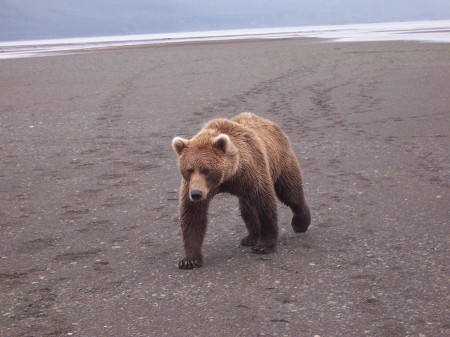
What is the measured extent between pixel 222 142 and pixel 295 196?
1.27 metres

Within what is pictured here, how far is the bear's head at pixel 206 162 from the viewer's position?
5.26 m

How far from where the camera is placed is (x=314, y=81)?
17.8 m

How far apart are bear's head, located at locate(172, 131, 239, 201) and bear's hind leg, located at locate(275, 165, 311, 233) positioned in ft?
3.23

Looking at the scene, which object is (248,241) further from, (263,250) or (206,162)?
(206,162)

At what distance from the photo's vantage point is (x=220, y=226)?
22.5 ft

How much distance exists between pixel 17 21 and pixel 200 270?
19937 centimetres

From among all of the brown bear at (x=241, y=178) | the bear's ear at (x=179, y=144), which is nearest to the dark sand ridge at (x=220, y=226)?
the brown bear at (x=241, y=178)

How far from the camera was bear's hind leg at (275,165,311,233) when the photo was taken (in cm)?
638

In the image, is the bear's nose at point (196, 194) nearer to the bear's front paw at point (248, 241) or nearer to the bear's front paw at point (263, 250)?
the bear's front paw at point (263, 250)

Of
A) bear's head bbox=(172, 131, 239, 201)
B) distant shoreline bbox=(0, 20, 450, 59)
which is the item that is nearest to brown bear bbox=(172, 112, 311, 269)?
bear's head bbox=(172, 131, 239, 201)

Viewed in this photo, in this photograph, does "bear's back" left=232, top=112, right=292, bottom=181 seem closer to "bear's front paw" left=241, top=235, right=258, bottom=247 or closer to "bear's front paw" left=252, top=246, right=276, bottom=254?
"bear's front paw" left=241, top=235, right=258, bottom=247

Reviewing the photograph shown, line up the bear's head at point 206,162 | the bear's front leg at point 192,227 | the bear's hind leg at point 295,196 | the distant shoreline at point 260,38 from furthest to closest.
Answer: the distant shoreline at point 260,38
the bear's hind leg at point 295,196
the bear's front leg at point 192,227
the bear's head at point 206,162

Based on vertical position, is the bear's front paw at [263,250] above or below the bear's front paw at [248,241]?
above

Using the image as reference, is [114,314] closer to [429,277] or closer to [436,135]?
[429,277]
